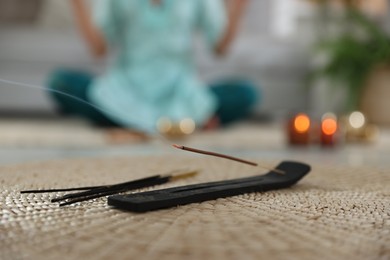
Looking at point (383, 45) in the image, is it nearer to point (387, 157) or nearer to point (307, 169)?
point (387, 157)

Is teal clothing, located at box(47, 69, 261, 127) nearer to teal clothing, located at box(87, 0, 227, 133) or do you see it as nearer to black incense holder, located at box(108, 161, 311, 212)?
teal clothing, located at box(87, 0, 227, 133)

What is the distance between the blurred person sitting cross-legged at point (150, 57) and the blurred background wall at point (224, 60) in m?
0.61

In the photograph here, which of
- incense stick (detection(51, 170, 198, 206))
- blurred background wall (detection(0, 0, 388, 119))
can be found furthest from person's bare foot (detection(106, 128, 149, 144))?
blurred background wall (detection(0, 0, 388, 119))

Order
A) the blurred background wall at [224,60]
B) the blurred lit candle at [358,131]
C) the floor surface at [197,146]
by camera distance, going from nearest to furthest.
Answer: the floor surface at [197,146] → the blurred lit candle at [358,131] → the blurred background wall at [224,60]

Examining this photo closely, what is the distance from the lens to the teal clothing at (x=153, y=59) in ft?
6.02

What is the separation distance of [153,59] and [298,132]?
2.01ft

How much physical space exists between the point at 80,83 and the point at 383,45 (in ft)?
4.26

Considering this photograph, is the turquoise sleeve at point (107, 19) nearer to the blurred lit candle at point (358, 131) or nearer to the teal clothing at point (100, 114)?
the teal clothing at point (100, 114)

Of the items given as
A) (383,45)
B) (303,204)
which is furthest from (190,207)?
(383,45)

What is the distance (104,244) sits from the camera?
0.95 feet

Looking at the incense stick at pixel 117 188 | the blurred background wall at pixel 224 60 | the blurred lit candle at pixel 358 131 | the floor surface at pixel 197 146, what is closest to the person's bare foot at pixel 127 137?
the floor surface at pixel 197 146

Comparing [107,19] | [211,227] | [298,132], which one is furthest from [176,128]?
[211,227]

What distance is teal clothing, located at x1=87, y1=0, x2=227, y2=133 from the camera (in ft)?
6.02

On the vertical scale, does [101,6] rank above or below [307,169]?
above
